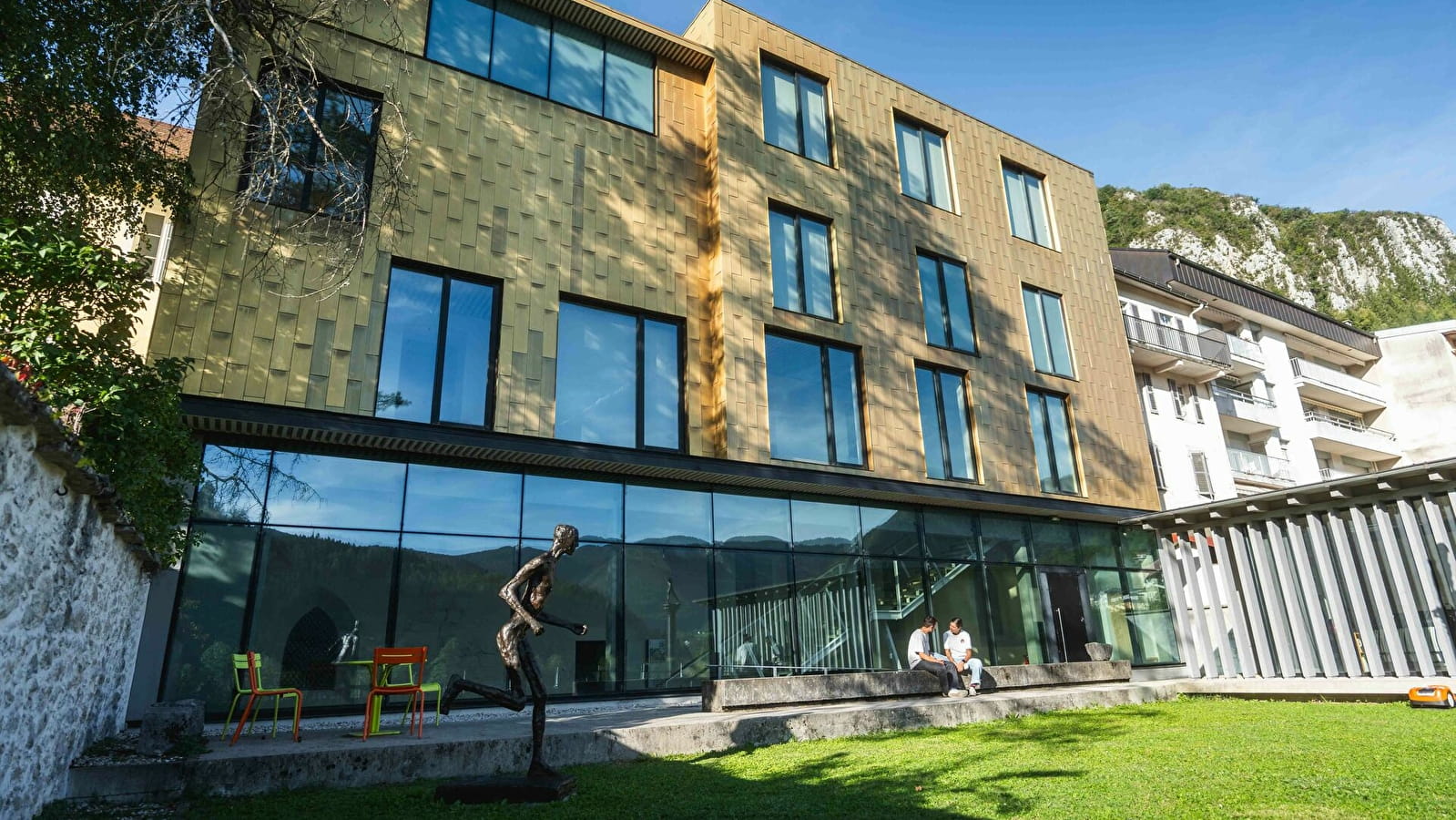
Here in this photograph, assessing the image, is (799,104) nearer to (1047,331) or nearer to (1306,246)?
(1047,331)

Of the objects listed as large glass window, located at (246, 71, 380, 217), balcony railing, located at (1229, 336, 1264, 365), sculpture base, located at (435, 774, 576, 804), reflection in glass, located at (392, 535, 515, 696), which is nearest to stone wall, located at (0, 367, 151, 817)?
sculpture base, located at (435, 774, 576, 804)

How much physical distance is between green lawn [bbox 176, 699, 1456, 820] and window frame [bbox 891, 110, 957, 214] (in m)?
13.4

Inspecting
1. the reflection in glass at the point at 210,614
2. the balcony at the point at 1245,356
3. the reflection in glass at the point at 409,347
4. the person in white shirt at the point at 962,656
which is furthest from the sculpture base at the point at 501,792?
the balcony at the point at 1245,356

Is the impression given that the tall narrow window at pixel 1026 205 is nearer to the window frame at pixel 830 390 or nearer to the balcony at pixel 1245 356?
the window frame at pixel 830 390

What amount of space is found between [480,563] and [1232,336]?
31.0 metres

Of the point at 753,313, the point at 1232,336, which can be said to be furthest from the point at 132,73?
the point at 1232,336

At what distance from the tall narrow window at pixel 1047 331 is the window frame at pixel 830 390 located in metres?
5.84

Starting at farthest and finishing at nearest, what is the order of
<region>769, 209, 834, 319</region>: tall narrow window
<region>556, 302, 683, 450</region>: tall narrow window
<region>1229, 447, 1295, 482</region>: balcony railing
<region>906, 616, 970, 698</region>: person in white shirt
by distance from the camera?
<region>1229, 447, 1295, 482</region>: balcony railing < <region>769, 209, 834, 319</region>: tall narrow window < <region>556, 302, 683, 450</region>: tall narrow window < <region>906, 616, 970, 698</region>: person in white shirt

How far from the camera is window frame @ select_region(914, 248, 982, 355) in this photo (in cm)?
1862

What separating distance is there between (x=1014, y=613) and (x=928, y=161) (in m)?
11.1

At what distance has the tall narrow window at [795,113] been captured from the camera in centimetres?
1770

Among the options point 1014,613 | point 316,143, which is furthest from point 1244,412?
point 316,143

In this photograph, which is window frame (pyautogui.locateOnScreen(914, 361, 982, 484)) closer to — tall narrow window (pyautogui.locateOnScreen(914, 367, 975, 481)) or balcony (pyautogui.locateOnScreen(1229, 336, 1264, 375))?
tall narrow window (pyautogui.locateOnScreen(914, 367, 975, 481))

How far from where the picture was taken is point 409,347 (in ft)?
41.5
